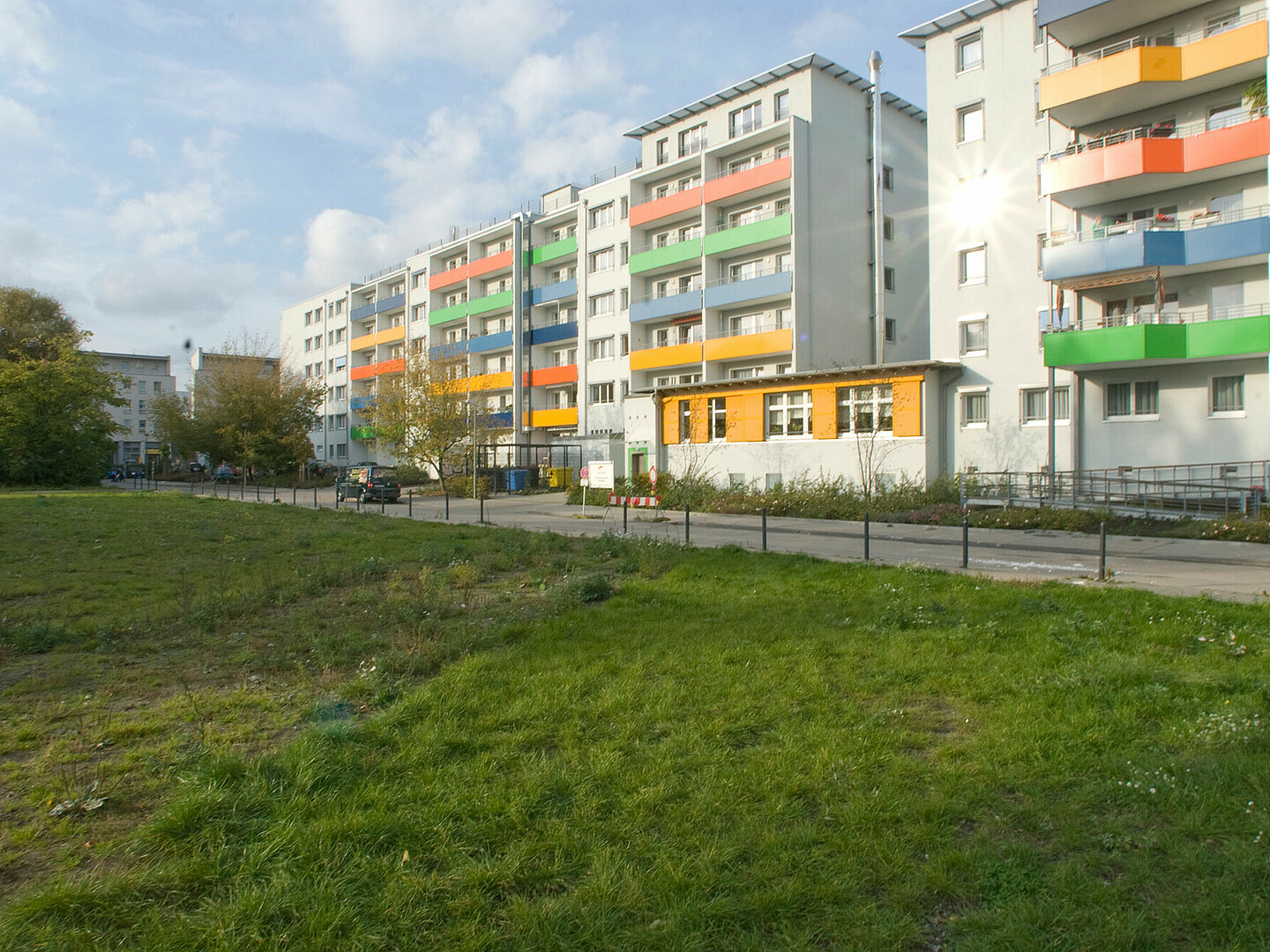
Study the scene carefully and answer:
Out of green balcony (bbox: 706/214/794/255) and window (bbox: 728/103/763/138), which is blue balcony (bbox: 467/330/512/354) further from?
window (bbox: 728/103/763/138)

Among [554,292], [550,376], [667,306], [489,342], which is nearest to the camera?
[667,306]

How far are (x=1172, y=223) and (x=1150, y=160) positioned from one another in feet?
6.86

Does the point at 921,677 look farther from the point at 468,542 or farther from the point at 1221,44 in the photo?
the point at 1221,44

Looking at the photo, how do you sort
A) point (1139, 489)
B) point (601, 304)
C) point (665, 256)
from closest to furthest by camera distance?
point (1139, 489) < point (665, 256) < point (601, 304)

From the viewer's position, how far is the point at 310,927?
10.4 ft

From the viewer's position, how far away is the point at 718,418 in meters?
35.2

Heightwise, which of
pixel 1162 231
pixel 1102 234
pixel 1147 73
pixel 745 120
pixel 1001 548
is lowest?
pixel 1001 548

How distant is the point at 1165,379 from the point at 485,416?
35.2 metres

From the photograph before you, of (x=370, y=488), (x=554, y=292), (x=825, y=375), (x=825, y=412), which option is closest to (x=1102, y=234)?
(x=825, y=375)

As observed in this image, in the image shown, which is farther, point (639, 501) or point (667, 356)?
point (667, 356)

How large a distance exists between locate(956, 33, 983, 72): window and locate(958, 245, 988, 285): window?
7.31 metres

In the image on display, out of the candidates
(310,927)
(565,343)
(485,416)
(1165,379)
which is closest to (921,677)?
(310,927)

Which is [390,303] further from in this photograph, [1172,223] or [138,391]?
[1172,223]

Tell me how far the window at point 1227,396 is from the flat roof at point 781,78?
25.1 metres
